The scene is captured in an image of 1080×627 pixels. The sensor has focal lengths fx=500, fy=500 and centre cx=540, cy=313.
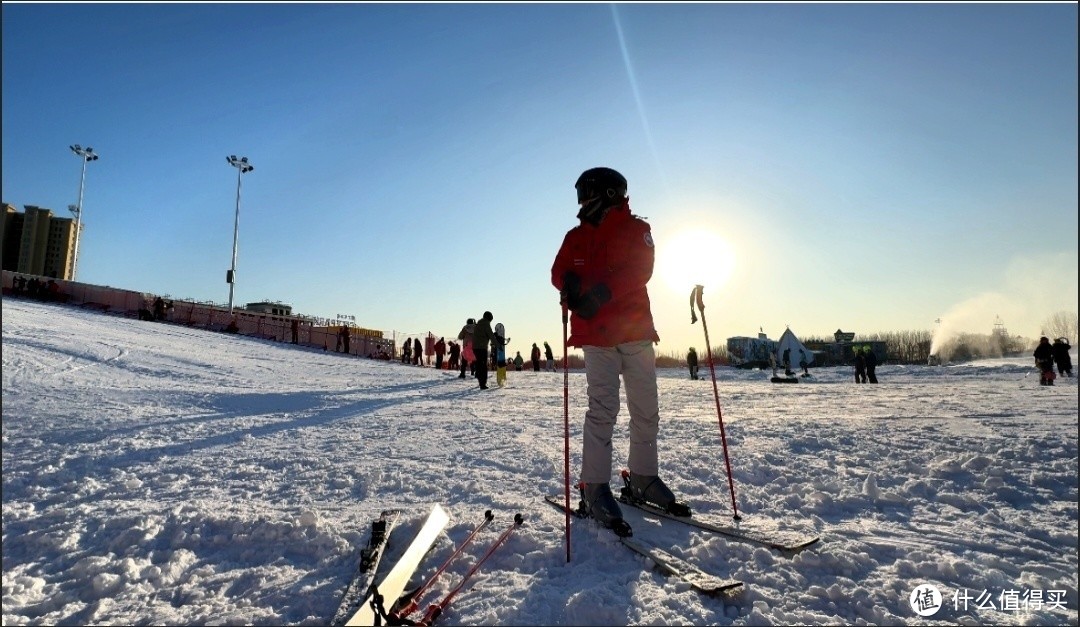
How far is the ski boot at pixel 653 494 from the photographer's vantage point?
118 inches

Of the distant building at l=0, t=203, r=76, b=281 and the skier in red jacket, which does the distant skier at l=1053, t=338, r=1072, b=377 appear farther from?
the distant building at l=0, t=203, r=76, b=281

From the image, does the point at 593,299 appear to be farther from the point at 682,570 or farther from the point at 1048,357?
the point at 1048,357

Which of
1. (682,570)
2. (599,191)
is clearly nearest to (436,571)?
(682,570)

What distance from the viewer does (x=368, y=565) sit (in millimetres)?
2295

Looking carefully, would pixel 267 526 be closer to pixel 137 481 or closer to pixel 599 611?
pixel 137 481

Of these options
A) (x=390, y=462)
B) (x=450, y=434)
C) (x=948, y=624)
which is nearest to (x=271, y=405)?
(x=450, y=434)

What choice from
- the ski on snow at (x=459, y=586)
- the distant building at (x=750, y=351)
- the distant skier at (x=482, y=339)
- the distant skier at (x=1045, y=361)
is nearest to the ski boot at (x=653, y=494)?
the ski on snow at (x=459, y=586)

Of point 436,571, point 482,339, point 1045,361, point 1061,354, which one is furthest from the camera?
Result: point 1061,354

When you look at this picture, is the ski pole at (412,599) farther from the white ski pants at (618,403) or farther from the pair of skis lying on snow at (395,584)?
the white ski pants at (618,403)

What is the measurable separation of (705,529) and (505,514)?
115cm

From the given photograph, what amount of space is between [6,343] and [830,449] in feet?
50.7

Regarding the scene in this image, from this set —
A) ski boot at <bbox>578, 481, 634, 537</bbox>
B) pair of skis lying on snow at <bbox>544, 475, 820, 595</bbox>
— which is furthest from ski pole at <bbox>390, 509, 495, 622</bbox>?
ski boot at <bbox>578, 481, 634, 537</bbox>

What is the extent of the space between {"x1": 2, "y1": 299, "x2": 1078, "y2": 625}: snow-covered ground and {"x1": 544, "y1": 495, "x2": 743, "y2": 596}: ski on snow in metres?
0.04

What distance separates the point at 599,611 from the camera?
1.86 m
